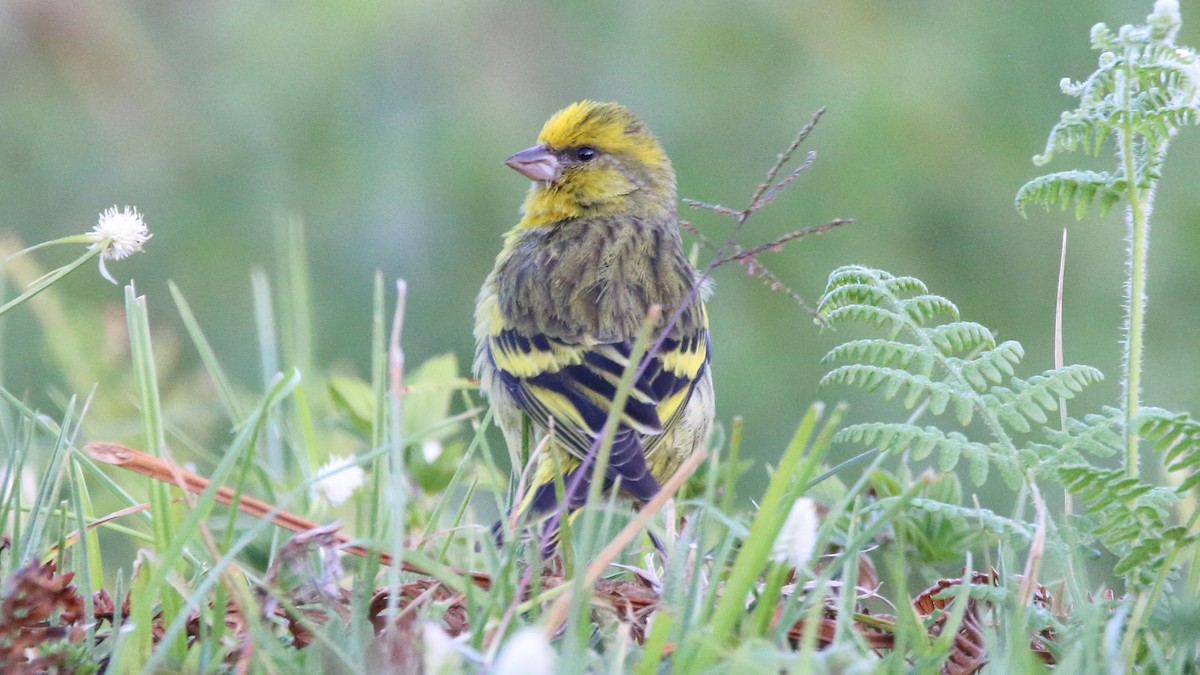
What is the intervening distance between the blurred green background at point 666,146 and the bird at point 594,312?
1612 mm

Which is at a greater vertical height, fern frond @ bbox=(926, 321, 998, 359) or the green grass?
fern frond @ bbox=(926, 321, 998, 359)

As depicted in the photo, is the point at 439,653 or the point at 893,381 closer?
the point at 439,653

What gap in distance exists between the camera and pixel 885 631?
2479mm

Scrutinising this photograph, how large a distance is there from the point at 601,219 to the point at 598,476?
278cm

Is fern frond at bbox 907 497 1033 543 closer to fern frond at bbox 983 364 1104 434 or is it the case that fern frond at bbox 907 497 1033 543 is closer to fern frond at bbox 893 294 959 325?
fern frond at bbox 983 364 1104 434

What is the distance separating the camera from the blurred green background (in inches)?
271

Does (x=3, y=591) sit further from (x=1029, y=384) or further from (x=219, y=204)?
(x=219, y=204)

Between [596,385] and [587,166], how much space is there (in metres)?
1.23

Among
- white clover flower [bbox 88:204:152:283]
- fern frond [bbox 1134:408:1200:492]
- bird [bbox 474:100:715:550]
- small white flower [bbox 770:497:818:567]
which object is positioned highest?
bird [bbox 474:100:715:550]

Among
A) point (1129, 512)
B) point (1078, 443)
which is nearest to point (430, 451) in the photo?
point (1078, 443)

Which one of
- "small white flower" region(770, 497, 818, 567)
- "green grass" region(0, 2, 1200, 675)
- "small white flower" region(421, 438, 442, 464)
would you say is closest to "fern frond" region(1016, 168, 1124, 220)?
"green grass" region(0, 2, 1200, 675)

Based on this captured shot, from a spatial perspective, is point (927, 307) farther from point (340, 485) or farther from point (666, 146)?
point (666, 146)

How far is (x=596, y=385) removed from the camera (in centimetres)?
397

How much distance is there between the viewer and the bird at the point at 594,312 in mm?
3801
